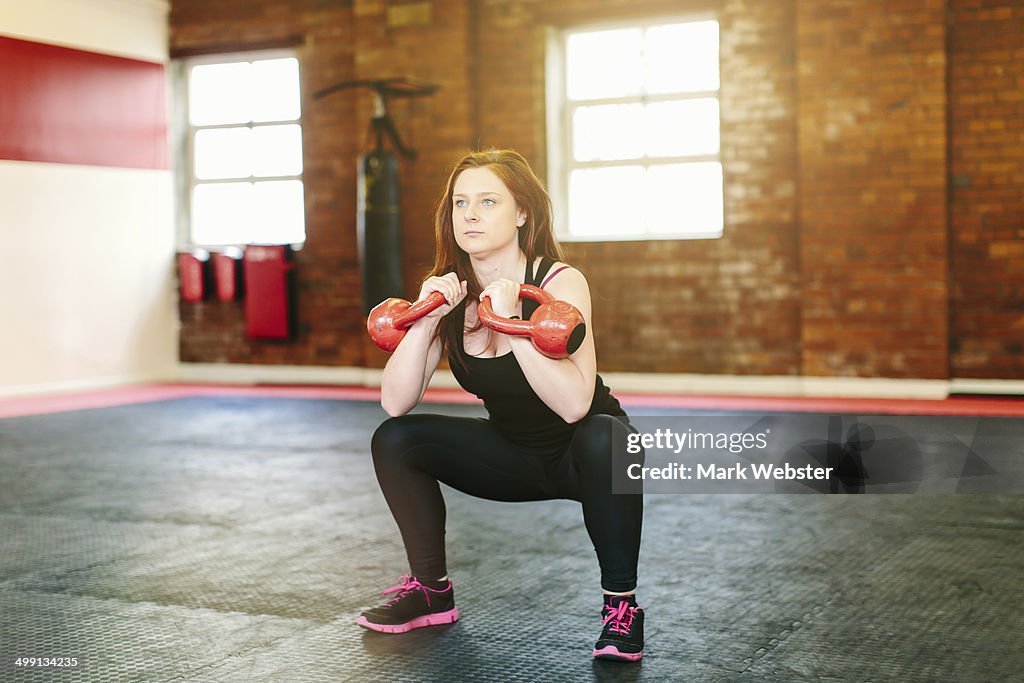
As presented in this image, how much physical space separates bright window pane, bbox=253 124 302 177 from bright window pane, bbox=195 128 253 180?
10cm

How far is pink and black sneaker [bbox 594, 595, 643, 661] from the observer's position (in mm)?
2275

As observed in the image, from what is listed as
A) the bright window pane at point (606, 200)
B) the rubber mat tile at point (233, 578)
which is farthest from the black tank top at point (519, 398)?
the bright window pane at point (606, 200)

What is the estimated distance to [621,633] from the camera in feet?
7.47

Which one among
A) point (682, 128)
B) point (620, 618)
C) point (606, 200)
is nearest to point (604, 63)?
point (682, 128)

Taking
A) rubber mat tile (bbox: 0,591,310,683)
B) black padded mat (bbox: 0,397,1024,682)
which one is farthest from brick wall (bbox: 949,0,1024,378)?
rubber mat tile (bbox: 0,591,310,683)

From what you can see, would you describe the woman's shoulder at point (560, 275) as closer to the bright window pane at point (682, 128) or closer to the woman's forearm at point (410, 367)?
the woman's forearm at point (410, 367)

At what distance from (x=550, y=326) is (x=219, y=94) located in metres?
7.45

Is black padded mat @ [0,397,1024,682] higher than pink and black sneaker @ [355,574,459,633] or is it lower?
lower

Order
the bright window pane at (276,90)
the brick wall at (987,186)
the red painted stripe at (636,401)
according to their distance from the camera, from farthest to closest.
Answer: the bright window pane at (276,90) → the brick wall at (987,186) → the red painted stripe at (636,401)

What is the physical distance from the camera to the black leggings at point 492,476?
7.43 ft

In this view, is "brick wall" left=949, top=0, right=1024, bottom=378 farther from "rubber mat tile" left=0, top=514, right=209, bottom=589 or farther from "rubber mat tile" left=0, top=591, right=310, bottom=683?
"rubber mat tile" left=0, top=591, right=310, bottom=683

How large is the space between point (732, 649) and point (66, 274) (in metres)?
7.01

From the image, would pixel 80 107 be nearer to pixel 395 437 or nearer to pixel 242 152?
pixel 242 152

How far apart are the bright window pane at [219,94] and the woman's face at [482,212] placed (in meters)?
6.84
